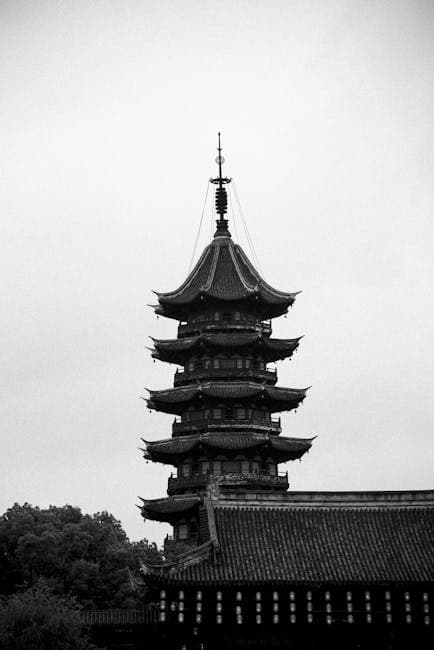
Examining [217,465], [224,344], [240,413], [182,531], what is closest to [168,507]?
[182,531]

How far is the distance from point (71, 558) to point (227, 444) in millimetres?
12352

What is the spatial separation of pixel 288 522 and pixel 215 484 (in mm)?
4072

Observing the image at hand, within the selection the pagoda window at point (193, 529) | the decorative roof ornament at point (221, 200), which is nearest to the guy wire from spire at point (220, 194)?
the decorative roof ornament at point (221, 200)

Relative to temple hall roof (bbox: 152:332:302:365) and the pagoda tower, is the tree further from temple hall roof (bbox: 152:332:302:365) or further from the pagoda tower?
temple hall roof (bbox: 152:332:302:365)

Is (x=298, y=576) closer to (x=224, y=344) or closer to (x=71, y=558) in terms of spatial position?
(x=71, y=558)

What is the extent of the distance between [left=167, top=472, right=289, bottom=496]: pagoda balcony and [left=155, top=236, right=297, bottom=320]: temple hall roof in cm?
1184

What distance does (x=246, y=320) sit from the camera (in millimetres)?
80312

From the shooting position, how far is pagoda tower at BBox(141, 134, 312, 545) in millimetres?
75250

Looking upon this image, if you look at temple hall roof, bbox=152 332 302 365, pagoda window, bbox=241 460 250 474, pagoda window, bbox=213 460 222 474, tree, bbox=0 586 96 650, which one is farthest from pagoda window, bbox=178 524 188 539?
tree, bbox=0 586 96 650

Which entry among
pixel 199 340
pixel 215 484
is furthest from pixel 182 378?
pixel 215 484

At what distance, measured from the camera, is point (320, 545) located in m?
53.6

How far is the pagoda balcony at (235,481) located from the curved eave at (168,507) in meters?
1.10

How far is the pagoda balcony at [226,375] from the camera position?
78188 millimetres

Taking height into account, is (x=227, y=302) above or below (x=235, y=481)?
above
